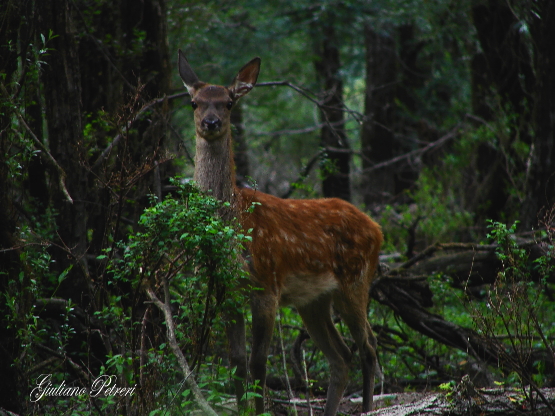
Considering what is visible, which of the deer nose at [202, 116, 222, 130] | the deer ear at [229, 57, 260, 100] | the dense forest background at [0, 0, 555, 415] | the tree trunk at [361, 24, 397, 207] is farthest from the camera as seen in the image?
the tree trunk at [361, 24, 397, 207]

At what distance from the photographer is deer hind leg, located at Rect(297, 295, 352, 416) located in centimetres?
719

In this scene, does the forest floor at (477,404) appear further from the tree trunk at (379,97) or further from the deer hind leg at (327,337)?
the tree trunk at (379,97)

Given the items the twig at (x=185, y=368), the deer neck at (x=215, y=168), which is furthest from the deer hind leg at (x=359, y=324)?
the twig at (x=185, y=368)

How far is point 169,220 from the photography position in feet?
15.6

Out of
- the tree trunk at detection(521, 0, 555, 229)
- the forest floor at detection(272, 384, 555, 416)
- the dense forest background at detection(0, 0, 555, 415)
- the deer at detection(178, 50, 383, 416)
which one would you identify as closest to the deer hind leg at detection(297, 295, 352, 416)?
the deer at detection(178, 50, 383, 416)

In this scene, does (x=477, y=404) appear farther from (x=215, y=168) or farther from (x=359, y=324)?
(x=215, y=168)

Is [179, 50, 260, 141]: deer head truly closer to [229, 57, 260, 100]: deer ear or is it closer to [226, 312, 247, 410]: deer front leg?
[229, 57, 260, 100]: deer ear

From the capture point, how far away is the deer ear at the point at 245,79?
287 inches

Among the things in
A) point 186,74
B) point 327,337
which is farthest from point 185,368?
point 186,74

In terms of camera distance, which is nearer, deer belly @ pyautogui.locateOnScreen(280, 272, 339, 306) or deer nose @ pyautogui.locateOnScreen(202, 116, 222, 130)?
deer nose @ pyautogui.locateOnScreen(202, 116, 222, 130)

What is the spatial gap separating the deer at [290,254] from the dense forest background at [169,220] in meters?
0.36

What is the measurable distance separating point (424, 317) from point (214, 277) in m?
4.04

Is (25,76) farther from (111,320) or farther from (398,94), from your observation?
(398,94)

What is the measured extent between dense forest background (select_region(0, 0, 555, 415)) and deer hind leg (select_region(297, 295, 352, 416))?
0.41 m
